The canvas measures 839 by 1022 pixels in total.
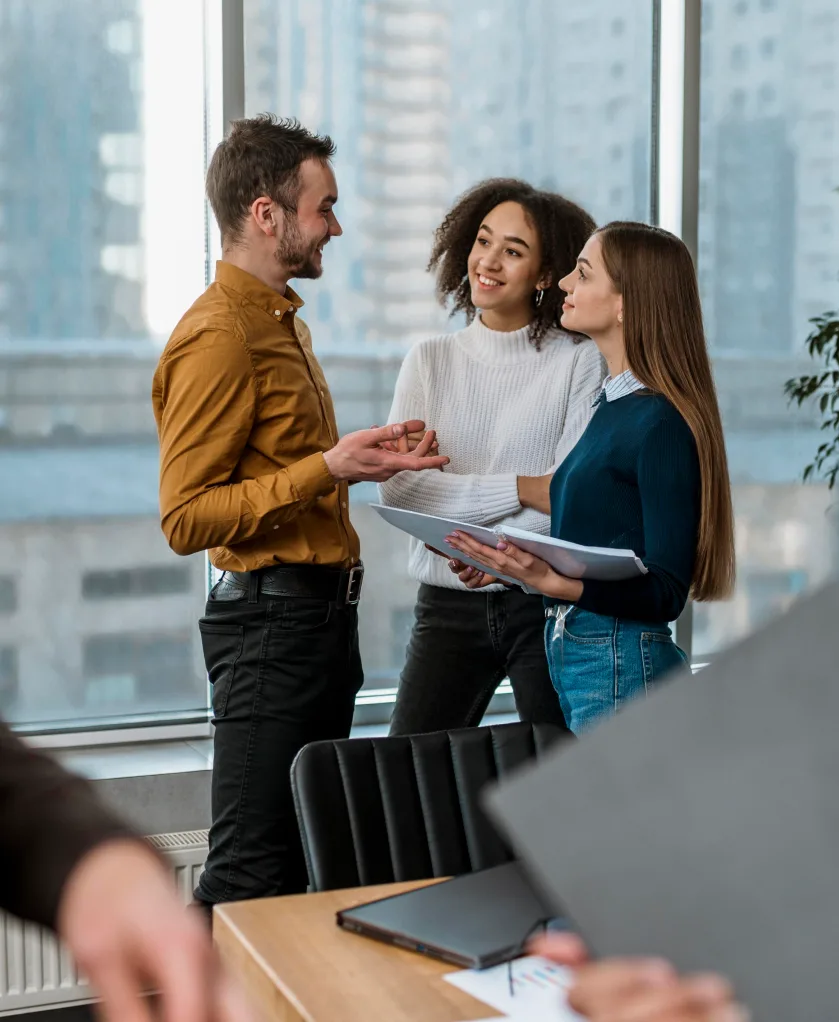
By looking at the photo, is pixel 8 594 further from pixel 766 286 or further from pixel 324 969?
pixel 766 286

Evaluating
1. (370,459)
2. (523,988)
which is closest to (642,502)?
(370,459)

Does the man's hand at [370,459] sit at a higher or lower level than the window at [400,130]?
lower

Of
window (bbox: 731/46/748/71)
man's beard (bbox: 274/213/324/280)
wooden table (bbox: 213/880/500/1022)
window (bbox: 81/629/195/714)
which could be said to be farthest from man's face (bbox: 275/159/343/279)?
window (bbox: 731/46/748/71)

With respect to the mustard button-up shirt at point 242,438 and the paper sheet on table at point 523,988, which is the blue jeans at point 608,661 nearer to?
the mustard button-up shirt at point 242,438

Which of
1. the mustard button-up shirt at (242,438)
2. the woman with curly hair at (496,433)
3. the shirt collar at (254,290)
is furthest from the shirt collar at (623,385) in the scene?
the shirt collar at (254,290)

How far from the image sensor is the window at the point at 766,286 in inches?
162

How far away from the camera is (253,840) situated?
8.42 ft

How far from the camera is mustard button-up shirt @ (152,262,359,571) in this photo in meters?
2.45

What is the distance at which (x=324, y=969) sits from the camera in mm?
1366

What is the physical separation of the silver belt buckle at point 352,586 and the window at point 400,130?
1033 mm

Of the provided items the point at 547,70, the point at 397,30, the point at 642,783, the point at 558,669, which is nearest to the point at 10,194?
the point at 397,30

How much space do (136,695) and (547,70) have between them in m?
2.34

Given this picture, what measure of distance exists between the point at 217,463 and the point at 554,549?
0.75m

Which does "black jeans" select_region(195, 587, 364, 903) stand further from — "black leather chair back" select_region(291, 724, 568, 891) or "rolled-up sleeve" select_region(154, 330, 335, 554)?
"black leather chair back" select_region(291, 724, 568, 891)
